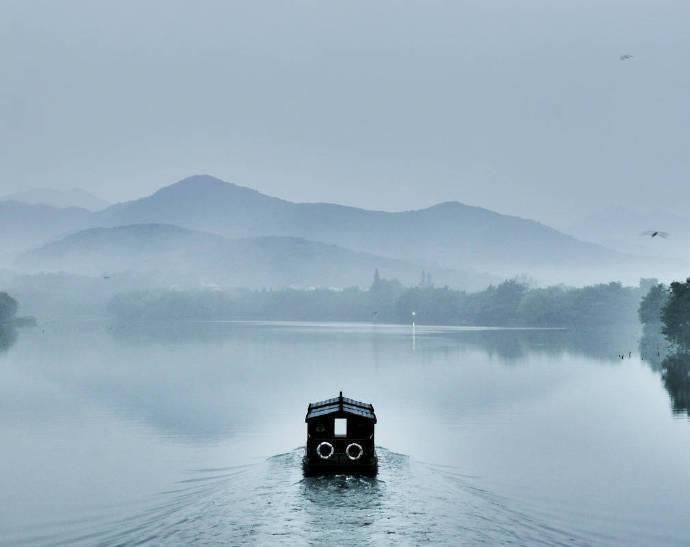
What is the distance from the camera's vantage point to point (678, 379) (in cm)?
9681

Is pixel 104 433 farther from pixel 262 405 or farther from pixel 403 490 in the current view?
pixel 403 490

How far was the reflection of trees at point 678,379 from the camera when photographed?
75938 millimetres

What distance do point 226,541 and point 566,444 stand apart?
1251 inches

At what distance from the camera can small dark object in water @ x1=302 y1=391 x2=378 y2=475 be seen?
4306 centimetres

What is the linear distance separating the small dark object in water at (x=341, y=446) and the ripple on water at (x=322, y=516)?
1.02m

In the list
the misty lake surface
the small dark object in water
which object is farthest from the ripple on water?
the small dark object in water

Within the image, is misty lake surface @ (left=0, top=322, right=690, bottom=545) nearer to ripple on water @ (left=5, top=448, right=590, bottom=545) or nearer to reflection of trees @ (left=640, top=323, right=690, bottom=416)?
ripple on water @ (left=5, top=448, right=590, bottom=545)

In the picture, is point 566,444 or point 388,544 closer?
point 388,544

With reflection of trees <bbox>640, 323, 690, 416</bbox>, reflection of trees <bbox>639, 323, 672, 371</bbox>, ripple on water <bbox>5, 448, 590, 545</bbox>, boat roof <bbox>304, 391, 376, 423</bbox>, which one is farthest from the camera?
reflection of trees <bbox>639, 323, 672, 371</bbox>

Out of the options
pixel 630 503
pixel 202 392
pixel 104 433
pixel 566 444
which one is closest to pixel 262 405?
pixel 202 392

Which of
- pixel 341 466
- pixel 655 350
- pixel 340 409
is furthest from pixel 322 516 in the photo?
pixel 655 350

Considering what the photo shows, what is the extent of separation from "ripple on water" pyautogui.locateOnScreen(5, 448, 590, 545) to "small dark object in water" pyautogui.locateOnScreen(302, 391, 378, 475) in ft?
3.34

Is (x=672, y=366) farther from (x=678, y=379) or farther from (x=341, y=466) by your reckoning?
(x=341, y=466)

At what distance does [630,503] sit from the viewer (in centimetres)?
3938
